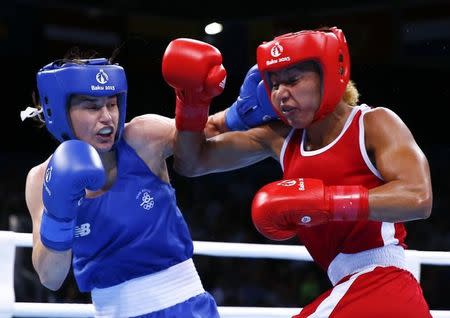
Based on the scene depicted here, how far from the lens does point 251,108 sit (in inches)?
98.1

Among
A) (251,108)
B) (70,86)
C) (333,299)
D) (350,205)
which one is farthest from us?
(251,108)

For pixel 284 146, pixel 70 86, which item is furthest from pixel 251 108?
pixel 70 86

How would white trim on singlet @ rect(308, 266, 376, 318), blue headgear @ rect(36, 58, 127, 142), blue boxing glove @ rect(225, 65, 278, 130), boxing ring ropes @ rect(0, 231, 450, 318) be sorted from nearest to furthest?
white trim on singlet @ rect(308, 266, 376, 318)
blue headgear @ rect(36, 58, 127, 142)
blue boxing glove @ rect(225, 65, 278, 130)
boxing ring ropes @ rect(0, 231, 450, 318)

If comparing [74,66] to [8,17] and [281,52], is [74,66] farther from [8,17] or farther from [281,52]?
[8,17]

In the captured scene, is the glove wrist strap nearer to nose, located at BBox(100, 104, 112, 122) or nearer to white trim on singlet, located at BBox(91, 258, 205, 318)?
white trim on singlet, located at BBox(91, 258, 205, 318)

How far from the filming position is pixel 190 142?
2.37 meters

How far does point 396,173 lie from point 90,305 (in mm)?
1208

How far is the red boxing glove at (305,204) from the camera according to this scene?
77.5 inches

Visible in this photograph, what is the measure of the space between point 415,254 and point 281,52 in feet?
3.45

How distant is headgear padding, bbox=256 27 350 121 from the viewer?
214 cm

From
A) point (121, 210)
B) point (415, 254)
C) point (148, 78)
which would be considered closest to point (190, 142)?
point (121, 210)

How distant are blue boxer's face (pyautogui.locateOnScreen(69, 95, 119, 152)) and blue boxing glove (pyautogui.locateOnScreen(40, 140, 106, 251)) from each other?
14 cm

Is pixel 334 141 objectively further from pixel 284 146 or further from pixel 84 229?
pixel 84 229

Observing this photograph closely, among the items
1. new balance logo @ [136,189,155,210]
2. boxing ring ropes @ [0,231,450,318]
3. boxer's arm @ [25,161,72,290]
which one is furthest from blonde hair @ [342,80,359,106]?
boxer's arm @ [25,161,72,290]
